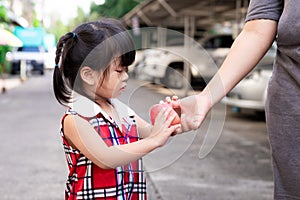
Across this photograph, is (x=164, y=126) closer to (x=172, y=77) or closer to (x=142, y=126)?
(x=142, y=126)

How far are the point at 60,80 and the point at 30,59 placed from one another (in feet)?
86.0

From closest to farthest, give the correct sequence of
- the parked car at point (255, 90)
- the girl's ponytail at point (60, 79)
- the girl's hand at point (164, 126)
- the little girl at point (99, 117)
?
the girl's hand at point (164, 126) → the little girl at point (99, 117) → the girl's ponytail at point (60, 79) → the parked car at point (255, 90)

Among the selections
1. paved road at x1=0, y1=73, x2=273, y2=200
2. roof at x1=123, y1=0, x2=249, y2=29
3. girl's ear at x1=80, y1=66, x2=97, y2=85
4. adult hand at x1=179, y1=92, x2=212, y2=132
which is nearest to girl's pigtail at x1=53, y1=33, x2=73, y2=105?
girl's ear at x1=80, y1=66, x2=97, y2=85

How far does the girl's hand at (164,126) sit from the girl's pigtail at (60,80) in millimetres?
416

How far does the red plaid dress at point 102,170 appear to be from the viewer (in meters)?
1.57

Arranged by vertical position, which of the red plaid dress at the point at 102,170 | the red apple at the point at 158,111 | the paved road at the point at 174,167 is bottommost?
the paved road at the point at 174,167

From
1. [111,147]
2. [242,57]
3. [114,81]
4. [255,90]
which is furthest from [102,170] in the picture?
[255,90]

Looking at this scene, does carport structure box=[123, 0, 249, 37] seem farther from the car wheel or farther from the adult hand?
the adult hand

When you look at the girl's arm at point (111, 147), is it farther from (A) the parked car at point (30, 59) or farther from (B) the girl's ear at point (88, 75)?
(A) the parked car at point (30, 59)

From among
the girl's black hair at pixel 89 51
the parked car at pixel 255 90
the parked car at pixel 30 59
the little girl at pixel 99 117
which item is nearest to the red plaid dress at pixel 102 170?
the little girl at pixel 99 117

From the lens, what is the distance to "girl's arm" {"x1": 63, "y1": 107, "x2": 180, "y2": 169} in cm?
141

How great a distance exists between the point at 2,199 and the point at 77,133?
2.70 meters

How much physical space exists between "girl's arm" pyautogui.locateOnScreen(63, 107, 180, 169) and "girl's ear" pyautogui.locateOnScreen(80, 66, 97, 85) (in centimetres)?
12

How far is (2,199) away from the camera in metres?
3.93
